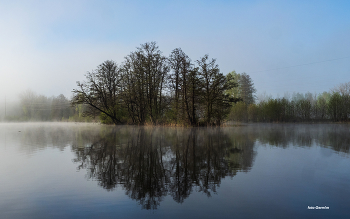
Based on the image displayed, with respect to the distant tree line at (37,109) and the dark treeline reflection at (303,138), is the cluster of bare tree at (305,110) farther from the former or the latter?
the distant tree line at (37,109)

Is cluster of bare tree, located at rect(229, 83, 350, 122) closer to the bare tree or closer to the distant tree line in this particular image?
the bare tree

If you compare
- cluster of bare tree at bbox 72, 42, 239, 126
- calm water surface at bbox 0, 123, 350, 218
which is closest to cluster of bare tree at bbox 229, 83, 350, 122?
cluster of bare tree at bbox 72, 42, 239, 126

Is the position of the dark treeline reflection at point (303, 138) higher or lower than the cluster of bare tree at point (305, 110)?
lower

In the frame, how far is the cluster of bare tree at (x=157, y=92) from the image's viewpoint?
75.2ft

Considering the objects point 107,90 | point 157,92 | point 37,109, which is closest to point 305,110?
point 157,92

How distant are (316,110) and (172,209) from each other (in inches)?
1368

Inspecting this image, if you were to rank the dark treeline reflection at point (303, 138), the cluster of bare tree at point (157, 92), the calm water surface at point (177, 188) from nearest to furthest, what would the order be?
1. the calm water surface at point (177, 188)
2. the dark treeline reflection at point (303, 138)
3. the cluster of bare tree at point (157, 92)

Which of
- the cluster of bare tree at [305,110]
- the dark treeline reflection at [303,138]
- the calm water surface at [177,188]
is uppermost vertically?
the cluster of bare tree at [305,110]

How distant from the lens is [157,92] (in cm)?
2767

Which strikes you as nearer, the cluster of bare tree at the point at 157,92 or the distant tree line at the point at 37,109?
the cluster of bare tree at the point at 157,92

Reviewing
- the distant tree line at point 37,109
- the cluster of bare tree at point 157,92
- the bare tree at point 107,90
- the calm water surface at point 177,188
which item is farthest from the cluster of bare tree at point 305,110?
the distant tree line at point 37,109

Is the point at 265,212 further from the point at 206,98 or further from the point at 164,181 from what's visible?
the point at 206,98

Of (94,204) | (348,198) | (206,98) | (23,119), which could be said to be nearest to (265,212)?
(348,198)

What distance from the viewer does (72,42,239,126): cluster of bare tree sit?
22922 mm
